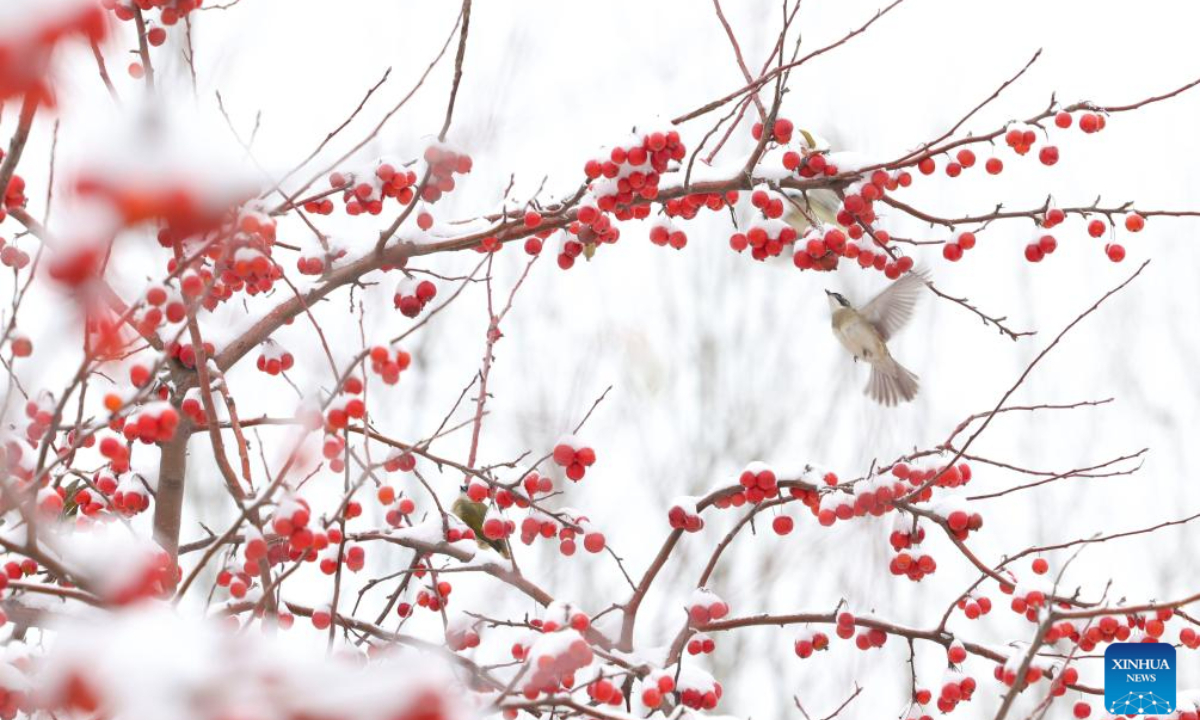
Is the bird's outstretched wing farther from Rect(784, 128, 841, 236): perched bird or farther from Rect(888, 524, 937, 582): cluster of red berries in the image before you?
Rect(888, 524, 937, 582): cluster of red berries

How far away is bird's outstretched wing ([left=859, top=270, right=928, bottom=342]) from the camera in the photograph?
482 cm

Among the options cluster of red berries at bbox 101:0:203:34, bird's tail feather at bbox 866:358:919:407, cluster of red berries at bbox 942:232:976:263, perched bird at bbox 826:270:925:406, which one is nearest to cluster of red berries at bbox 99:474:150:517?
cluster of red berries at bbox 101:0:203:34

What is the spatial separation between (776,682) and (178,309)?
793cm

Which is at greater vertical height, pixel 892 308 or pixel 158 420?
pixel 892 308

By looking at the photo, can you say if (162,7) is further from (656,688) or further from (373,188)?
(656,688)

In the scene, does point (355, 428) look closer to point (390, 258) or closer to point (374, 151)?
point (390, 258)

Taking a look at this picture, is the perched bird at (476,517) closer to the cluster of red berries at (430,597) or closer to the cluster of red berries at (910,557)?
the cluster of red berries at (430,597)

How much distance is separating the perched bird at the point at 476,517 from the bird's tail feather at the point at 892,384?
2640 millimetres

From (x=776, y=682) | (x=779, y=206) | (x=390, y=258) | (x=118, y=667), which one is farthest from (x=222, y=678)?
(x=776, y=682)

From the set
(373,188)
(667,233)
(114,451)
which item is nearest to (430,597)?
(114,451)

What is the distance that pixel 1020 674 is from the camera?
1993 mm

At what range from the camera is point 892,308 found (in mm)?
4965

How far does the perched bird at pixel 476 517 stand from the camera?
2986 mm

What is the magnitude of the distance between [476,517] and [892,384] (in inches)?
112
